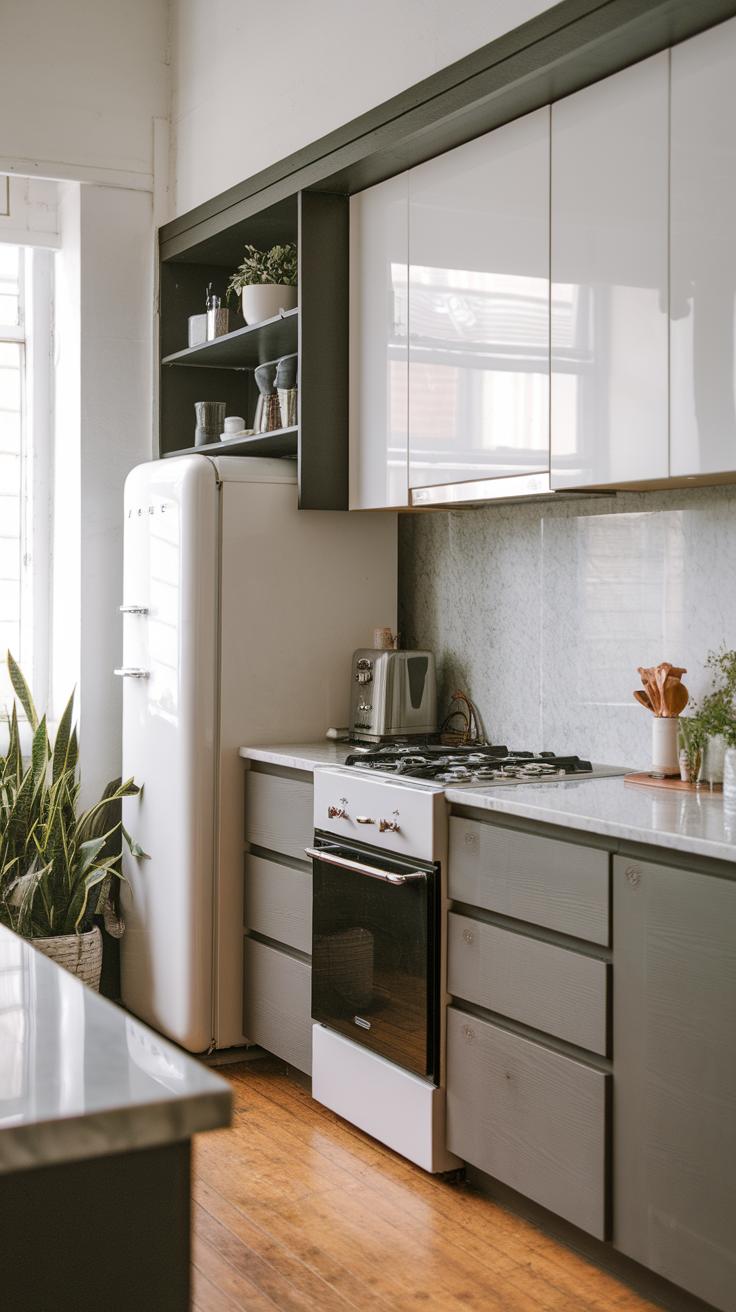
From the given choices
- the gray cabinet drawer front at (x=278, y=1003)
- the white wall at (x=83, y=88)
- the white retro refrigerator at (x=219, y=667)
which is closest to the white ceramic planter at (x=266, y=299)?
the white retro refrigerator at (x=219, y=667)

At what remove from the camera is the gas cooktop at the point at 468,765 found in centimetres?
275

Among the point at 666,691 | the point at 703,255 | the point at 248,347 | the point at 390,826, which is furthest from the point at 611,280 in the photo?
the point at 248,347

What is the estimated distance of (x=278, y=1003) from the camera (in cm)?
332

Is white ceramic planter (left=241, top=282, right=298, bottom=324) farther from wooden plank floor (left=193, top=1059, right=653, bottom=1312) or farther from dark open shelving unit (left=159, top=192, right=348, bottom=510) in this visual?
wooden plank floor (left=193, top=1059, right=653, bottom=1312)

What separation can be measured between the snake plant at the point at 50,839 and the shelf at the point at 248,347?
1215mm

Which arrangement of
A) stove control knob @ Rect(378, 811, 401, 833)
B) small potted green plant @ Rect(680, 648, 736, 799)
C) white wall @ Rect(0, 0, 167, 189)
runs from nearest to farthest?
small potted green plant @ Rect(680, 648, 736, 799)
stove control knob @ Rect(378, 811, 401, 833)
white wall @ Rect(0, 0, 167, 189)

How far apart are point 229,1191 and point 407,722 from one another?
1.32 m

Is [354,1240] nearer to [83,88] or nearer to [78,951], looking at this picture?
[78,951]

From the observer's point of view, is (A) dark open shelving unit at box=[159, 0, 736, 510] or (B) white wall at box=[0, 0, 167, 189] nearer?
(A) dark open shelving unit at box=[159, 0, 736, 510]

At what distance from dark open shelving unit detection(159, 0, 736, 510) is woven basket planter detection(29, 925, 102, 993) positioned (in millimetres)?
1465

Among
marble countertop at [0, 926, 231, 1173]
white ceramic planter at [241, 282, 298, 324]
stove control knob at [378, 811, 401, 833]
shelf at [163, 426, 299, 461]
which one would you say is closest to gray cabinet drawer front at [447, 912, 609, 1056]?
stove control knob at [378, 811, 401, 833]

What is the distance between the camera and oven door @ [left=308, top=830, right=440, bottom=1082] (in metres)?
2.64

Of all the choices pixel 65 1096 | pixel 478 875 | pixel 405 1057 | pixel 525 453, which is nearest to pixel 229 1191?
pixel 405 1057

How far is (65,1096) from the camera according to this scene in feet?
2.83
